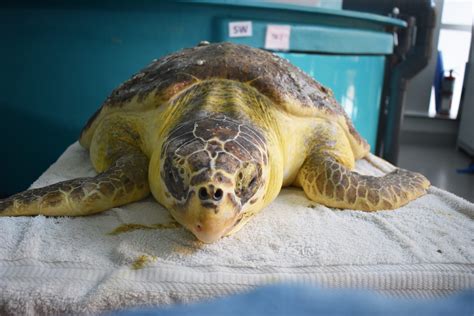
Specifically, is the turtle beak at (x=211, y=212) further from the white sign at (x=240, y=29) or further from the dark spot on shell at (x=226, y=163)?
the white sign at (x=240, y=29)

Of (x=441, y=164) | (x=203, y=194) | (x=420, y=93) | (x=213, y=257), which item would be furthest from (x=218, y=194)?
(x=420, y=93)

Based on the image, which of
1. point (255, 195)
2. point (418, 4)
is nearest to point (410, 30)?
point (418, 4)

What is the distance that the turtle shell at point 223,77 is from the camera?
1174 millimetres

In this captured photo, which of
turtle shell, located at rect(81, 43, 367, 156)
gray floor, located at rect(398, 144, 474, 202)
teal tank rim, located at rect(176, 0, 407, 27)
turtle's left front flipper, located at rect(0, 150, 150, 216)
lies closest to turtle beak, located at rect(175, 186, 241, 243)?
turtle's left front flipper, located at rect(0, 150, 150, 216)

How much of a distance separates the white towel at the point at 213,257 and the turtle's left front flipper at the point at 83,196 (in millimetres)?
23

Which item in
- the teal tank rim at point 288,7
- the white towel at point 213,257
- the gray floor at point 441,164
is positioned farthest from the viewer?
the gray floor at point 441,164

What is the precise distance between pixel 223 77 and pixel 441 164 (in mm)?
3232

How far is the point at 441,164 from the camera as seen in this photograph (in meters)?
3.79

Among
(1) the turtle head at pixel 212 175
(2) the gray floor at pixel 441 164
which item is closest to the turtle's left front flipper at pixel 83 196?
(1) the turtle head at pixel 212 175

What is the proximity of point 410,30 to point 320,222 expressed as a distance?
2089mm

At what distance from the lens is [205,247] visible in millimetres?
836

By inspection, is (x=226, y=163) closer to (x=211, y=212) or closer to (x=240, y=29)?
(x=211, y=212)

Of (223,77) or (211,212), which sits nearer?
(211,212)

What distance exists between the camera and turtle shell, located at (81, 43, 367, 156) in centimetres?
117
